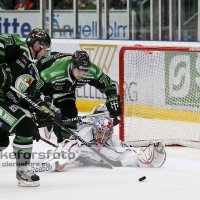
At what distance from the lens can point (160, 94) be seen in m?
8.61

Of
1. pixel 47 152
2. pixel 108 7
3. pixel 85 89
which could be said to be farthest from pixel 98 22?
pixel 47 152

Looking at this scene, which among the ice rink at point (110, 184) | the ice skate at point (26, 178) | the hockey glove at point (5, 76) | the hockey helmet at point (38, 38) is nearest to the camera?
the ice rink at point (110, 184)

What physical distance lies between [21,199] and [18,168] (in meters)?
0.55

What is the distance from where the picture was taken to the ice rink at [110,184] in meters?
5.00

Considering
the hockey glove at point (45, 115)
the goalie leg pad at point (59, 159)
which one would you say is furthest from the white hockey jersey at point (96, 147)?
the hockey glove at point (45, 115)

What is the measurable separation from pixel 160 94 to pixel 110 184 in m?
3.24

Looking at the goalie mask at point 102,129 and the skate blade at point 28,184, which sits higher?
the goalie mask at point 102,129

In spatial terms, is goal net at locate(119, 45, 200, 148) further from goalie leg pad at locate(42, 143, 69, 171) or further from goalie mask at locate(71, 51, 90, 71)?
goalie leg pad at locate(42, 143, 69, 171)

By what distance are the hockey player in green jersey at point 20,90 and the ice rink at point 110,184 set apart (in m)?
0.21

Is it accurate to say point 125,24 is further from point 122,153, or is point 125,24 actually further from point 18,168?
point 18,168

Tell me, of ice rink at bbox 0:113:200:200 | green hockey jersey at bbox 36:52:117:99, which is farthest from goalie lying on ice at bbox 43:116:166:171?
green hockey jersey at bbox 36:52:117:99

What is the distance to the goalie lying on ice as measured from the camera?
640cm

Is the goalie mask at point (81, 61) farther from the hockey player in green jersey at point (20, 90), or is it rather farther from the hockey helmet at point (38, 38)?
the hockey player in green jersey at point (20, 90)

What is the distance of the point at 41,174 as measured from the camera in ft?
19.7
